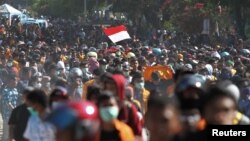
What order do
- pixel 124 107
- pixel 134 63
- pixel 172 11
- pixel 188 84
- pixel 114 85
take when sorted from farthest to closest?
pixel 172 11 < pixel 134 63 < pixel 114 85 < pixel 124 107 < pixel 188 84

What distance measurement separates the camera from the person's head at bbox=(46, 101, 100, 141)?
468 cm

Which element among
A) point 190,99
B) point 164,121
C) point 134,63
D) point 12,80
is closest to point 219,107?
point 164,121

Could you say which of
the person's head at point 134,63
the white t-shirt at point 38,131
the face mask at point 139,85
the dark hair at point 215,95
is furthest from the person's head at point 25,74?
the dark hair at point 215,95

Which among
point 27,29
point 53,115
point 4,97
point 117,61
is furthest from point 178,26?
point 53,115

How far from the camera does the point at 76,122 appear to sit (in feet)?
15.4

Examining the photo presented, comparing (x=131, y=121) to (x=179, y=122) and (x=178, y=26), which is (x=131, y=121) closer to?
(x=179, y=122)

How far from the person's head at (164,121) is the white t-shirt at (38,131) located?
6.74 feet

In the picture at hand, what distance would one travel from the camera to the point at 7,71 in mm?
16375

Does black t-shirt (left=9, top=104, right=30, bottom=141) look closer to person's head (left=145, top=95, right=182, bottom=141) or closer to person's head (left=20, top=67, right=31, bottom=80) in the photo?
person's head (left=145, top=95, right=182, bottom=141)

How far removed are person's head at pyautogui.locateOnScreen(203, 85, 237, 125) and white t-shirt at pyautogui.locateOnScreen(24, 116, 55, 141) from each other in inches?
88.0

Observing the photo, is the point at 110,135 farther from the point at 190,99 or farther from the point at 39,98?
the point at 39,98

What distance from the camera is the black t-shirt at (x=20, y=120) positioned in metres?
9.28

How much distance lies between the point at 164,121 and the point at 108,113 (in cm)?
110

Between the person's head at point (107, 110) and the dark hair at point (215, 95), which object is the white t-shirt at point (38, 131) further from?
the dark hair at point (215, 95)
